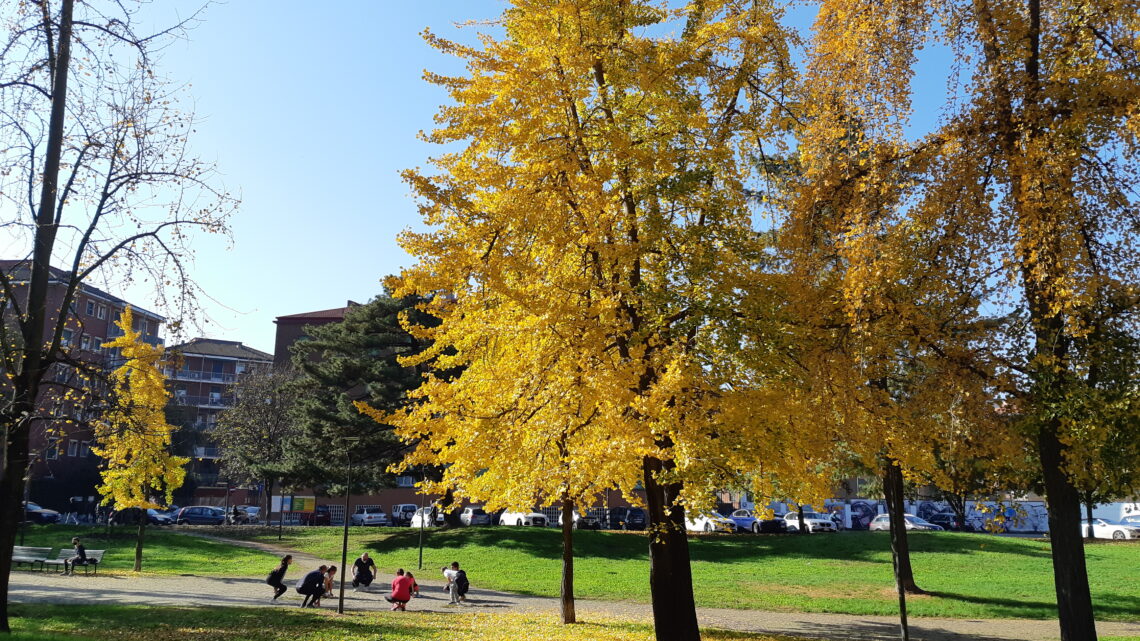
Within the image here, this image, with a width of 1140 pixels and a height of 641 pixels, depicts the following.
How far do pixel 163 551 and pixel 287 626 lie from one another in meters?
20.9

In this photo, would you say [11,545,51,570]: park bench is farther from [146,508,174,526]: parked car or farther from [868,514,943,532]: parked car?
[868,514,943,532]: parked car

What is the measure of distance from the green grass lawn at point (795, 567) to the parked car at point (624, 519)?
8622 mm

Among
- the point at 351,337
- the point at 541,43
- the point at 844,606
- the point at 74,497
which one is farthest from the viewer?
the point at 74,497

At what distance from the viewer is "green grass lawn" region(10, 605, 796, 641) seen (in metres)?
13.6

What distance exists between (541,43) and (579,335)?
15.7 ft

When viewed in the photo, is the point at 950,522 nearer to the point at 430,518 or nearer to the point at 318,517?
the point at 430,518

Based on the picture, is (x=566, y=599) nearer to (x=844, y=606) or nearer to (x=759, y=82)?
(x=844, y=606)

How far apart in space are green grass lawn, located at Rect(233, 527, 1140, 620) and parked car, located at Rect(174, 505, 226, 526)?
17.0 meters

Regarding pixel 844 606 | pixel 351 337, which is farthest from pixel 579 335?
pixel 351 337

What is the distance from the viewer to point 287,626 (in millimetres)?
15133

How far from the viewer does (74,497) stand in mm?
59062

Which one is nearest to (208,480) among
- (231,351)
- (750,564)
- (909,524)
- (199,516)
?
(231,351)

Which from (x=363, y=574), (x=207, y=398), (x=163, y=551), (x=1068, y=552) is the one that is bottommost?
(x=163, y=551)

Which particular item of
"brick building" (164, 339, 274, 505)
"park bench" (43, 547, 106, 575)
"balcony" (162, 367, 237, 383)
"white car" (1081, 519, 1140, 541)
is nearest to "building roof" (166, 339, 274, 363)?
"brick building" (164, 339, 274, 505)
